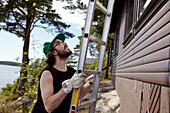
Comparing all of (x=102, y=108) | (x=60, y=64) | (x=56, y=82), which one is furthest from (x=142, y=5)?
(x=102, y=108)

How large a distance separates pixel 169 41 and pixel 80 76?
35.0 inches

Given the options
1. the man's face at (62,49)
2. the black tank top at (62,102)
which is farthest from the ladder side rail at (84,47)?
the man's face at (62,49)

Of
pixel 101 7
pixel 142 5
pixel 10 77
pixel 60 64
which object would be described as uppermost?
pixel 142 5

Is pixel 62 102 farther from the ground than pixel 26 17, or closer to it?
closer to it

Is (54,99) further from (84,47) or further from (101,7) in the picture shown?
(101,7)

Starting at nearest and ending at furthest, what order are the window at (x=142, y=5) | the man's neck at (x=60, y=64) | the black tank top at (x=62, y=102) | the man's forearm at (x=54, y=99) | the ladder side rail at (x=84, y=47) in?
the ladder side rail at (x=84, y=47) → the man's forearm at (x=54, y=99) → the black tank top at (x=62, y=102) → the man's neck at (x=60, y=64) → the window at (x=142, y=5)

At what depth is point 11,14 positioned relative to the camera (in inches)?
520

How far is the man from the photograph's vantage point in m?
1.78

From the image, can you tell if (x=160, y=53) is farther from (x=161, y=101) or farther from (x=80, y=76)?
(x=80, y=76)

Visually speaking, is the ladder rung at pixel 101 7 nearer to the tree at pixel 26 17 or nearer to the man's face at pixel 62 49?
the man's face at pixel 62 49

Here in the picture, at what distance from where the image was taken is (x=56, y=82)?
205cm

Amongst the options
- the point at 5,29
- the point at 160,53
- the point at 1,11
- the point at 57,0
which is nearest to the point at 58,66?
the point at 160,53

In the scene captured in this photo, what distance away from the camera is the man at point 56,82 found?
178 centimetres

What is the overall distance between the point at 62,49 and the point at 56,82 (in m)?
0.54
